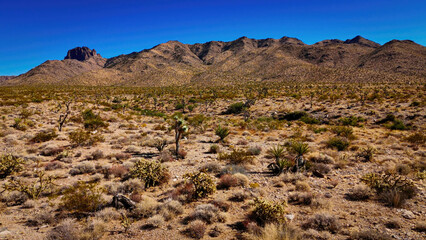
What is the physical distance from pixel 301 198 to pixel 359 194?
198 centimetres

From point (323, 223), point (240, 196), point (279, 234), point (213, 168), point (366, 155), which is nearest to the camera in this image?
point (279, 234)

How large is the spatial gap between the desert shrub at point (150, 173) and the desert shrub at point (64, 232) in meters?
2.83

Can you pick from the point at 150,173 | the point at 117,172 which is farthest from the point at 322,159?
the point at 117,172

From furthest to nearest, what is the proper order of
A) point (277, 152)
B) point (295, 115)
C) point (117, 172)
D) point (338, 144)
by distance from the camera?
point (295, 115), point (338, 144), point (277, 152), point (117, 172)

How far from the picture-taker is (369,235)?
14.8ft

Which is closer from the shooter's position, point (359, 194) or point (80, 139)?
point (359, 194)

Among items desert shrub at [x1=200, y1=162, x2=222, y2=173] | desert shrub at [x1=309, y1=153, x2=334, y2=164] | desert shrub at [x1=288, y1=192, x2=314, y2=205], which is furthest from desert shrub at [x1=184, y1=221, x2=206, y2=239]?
desert shrub at [x1=309, y1=153, x2=334, y2=164]

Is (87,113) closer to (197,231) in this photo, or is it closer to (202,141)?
(202,141)

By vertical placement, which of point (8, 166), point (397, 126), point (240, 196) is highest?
point (397, 126)

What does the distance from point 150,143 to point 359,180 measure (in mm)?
12204

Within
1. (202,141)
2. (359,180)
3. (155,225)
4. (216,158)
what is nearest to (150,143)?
(202,141)

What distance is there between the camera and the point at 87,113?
22.5 m

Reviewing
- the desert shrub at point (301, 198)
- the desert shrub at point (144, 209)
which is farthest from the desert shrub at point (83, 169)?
the desert shrub at point (301, 198)

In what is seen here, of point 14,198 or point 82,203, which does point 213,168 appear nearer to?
point 82,203
